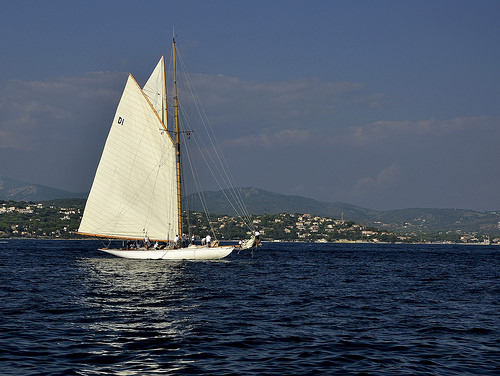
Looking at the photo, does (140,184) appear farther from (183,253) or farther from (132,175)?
(183,253)

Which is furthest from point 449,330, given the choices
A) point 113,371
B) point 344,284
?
point 344,284

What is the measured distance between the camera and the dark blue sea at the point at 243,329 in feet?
71.2

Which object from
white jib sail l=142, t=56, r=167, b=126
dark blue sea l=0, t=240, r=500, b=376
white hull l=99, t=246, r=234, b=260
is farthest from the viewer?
white jib sail l=142, t=56, r=167, b=126

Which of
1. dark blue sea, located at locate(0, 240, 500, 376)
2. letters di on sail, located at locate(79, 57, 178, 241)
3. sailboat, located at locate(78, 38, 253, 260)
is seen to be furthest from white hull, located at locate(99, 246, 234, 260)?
dark blue sea, located at locate(0, 240, 500, 376)

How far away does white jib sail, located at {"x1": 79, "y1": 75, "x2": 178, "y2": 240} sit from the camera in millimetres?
78438

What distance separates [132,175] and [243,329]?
174 feet

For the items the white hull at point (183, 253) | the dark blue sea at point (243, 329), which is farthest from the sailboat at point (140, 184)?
the dark blue sea at point (243, 329)

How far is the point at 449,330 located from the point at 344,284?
25130 millimetres

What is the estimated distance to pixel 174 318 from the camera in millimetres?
31922

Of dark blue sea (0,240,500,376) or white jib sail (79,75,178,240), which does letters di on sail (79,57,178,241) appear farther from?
dark blue sea (0,240,500,376)

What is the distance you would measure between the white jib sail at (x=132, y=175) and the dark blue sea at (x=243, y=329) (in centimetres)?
2775

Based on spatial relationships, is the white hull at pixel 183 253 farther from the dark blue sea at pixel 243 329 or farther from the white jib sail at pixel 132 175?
the dark blue sea at pixel 243 329

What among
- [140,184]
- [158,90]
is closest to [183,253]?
[140,184]

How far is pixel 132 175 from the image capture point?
3093 inches
